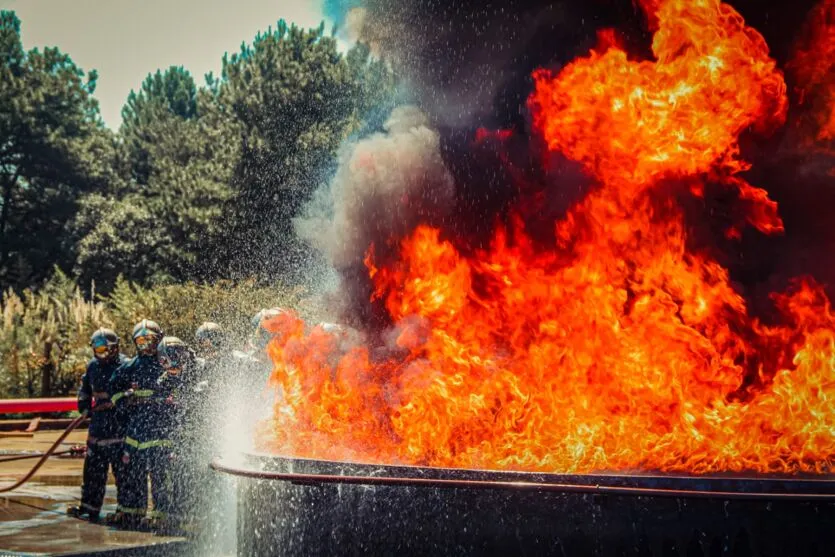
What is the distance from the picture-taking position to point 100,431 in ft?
27.8

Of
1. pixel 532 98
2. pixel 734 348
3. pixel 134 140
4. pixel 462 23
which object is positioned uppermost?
pixel 134 140

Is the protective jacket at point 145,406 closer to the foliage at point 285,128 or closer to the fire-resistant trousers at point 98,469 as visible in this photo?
the fire-resistant trousers at point 98,469

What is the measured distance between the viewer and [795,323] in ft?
27.7

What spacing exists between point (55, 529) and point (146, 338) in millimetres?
1854

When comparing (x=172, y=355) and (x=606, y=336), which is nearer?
(x=606, y=336)

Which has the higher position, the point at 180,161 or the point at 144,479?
the point at 180,161

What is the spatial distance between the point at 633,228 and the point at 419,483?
3113mm

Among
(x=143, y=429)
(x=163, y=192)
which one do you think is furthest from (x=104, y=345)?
(x=163, y=192)

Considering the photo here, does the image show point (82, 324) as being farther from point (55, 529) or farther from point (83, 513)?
point (55, 529)

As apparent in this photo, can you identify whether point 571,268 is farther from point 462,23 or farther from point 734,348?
point 462,23

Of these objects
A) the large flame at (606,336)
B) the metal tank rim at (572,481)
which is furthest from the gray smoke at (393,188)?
the metal tank rim at (572,481)

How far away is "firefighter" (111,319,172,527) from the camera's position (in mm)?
8133

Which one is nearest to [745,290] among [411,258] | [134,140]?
[411,258]

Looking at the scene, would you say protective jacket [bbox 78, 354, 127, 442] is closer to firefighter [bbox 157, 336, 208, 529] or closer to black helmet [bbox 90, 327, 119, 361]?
black helmet [bbox 90, 327, 119, 361]
